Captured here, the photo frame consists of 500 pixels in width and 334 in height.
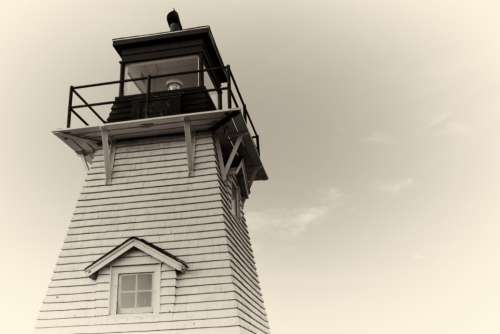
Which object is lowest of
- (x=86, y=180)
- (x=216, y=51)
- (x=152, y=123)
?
(x=86, y=180)

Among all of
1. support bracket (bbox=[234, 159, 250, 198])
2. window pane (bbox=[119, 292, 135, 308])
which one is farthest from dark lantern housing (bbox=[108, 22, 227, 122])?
window pane (bbox=[119, 292, 135, 308])

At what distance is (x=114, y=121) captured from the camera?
11750 millimetres

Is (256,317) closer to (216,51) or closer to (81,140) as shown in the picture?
(81,140)

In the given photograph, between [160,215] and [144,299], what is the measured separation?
5.35 ft

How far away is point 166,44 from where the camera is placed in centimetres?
1245

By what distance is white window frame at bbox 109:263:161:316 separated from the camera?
978 cm

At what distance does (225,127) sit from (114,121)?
7.95 ft

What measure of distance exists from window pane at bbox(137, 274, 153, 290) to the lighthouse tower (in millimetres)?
19

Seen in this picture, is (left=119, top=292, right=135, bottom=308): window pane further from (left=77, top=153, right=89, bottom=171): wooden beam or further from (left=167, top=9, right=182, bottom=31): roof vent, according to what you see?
(left=167, top=9, right=182, bottom=31): roof vent

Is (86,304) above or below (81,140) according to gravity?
below

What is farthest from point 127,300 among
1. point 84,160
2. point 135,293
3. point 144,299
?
point 84,160

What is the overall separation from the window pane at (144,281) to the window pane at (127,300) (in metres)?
0.19

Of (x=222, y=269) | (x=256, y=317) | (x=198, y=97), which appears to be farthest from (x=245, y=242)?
(x=198, y=97)

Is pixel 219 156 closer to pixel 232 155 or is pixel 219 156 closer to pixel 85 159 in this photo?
pixel 232 155
